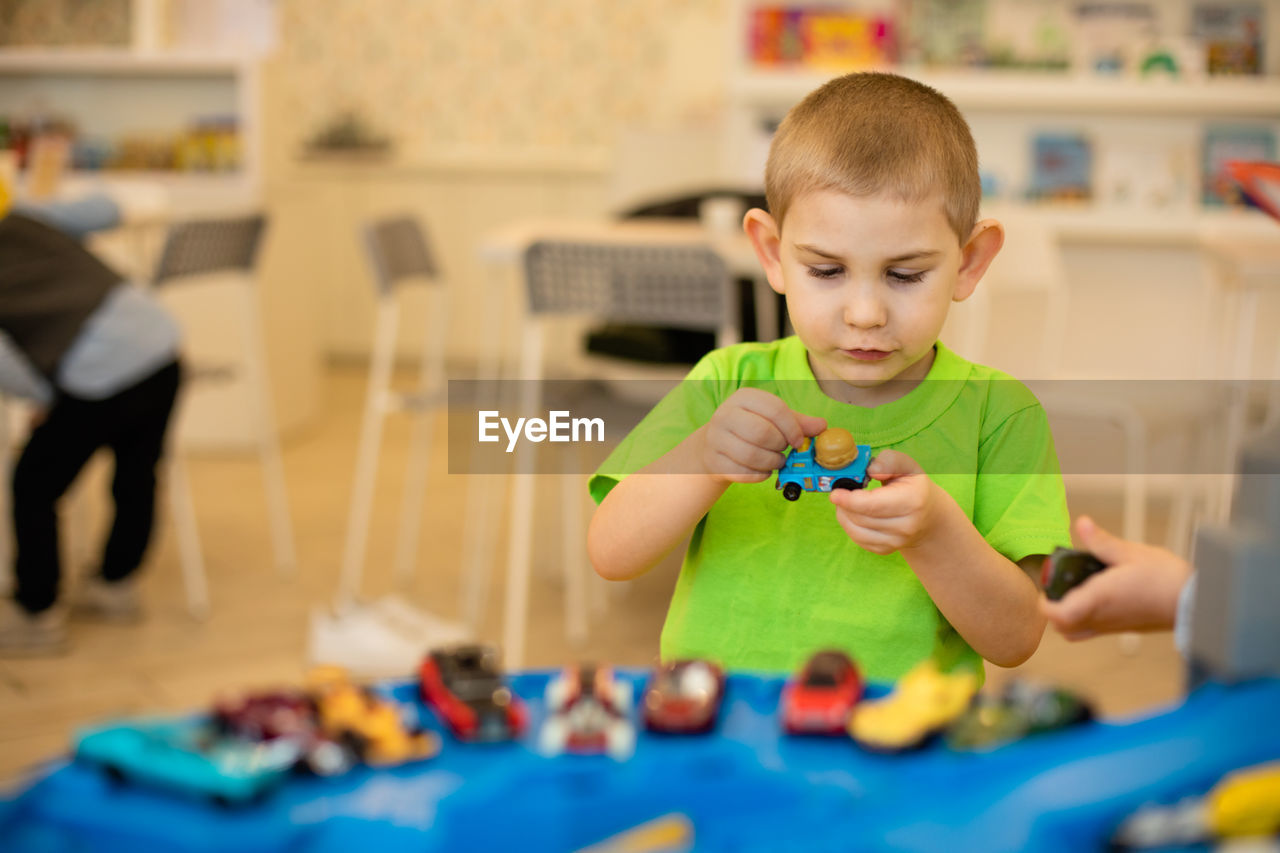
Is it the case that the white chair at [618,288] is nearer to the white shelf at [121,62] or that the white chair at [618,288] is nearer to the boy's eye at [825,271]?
the boy's eye at [825,271]

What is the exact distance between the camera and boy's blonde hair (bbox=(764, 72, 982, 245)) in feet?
2.78

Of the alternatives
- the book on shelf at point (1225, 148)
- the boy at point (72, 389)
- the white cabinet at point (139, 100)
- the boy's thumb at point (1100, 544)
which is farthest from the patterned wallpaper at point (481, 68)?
the boy's thumb at point (1100, 544)

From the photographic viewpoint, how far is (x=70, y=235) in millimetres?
2930

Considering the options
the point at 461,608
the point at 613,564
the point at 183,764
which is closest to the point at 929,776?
the point at 183,764

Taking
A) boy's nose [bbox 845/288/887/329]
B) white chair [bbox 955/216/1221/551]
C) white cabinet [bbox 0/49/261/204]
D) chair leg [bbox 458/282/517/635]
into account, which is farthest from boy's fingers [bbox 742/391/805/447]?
white cabinet [bbox 0/49/261/204]

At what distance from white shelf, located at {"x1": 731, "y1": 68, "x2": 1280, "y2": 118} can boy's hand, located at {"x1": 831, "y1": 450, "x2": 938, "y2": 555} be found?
11.1ft

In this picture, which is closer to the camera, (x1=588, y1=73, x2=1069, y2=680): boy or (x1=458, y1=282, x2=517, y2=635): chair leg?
(x1=588, y1=73, x2=1069, y2=680): boy

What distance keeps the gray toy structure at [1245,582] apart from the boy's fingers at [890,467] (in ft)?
0.75

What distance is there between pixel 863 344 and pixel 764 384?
0.57 ft

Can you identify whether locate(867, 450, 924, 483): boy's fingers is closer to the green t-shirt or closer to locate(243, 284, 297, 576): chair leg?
the green t-shirt

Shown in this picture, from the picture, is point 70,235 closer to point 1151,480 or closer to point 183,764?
point 183,764

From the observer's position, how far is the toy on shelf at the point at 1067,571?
2.04ft

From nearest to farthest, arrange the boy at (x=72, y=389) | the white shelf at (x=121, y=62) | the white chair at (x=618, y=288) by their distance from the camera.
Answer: the white chair at (x=618, y=288) < the boy at (x=72, y=389) < the white shelf at (x=121, y=62)

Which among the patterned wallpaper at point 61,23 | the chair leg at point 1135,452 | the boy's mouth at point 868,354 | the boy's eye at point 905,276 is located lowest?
the chair leg at point 1135,452
